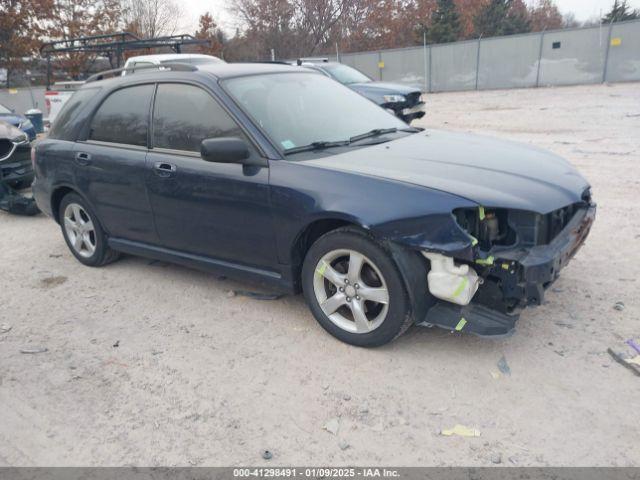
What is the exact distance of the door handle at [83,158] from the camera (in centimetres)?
492

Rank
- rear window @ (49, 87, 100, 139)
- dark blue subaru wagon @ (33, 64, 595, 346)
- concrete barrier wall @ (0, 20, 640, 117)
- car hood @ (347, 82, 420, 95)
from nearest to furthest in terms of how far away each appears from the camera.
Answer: dark blue subaru wagon @ (33, 64, 595, 346)
rear window @ (49, 87, 100, 139)
car hood @ (347, 82, 420, 95)
concrete barrier wall @ (0, 20, 640, 117)

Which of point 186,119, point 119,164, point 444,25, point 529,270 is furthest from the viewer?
point 444,25

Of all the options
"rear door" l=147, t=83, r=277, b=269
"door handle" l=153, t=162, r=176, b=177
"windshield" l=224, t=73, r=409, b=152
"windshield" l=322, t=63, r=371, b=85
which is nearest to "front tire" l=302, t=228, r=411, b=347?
"rear door" l=147, t=83, r=277, b=269

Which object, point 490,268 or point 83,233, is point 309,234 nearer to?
point 490,268

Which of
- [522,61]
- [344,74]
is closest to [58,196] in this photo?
[344,74]

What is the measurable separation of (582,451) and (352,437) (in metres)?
1.09

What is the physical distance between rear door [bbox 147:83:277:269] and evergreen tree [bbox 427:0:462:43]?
40.7m

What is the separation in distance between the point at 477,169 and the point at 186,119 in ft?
7.19

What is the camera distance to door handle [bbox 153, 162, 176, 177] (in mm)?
4246

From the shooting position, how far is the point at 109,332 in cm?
409

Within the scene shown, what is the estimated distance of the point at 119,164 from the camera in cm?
462

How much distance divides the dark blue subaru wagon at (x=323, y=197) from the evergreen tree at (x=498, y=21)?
151ft

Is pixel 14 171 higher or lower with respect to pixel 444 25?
lower

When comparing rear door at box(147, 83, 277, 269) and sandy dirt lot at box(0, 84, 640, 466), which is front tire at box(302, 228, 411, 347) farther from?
rear door at box(147, 83, 277, 269)
